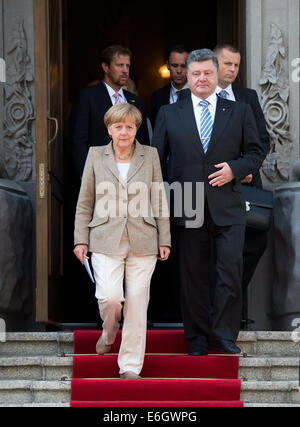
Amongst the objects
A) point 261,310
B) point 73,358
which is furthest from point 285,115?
point 73,358

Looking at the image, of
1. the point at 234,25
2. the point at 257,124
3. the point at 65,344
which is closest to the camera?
the point at 65,344

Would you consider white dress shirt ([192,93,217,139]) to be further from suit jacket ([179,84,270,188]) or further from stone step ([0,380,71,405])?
stone step ([0,380,71,405])

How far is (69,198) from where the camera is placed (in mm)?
7977

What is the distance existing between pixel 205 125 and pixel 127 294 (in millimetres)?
1292

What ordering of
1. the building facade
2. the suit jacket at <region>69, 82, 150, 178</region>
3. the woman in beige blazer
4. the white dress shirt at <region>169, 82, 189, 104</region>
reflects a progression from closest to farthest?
1. the woman in beige blazer
2. the suit jacket at <region>69, 82, 150, 178</region>
3. the building facade
4. the white dress shirt at <region>169, 82, 189, 104</region>

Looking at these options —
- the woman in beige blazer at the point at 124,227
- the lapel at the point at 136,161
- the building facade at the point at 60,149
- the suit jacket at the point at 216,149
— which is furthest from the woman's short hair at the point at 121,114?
the building facade at the point at 60,149

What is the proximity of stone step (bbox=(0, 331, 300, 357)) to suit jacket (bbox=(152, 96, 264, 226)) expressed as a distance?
90cm

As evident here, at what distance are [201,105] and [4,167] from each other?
2.11 m

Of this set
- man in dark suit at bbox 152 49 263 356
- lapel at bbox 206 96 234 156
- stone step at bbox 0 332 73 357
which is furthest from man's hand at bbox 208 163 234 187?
stone step at bbox 0 332 73 357

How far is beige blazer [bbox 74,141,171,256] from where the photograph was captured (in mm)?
6262

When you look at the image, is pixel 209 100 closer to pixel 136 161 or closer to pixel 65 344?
pixel 136 161

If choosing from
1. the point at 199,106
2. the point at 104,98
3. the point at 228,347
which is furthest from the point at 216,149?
the point at 104,98

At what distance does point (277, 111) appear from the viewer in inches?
326

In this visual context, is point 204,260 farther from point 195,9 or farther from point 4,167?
point 195,9
